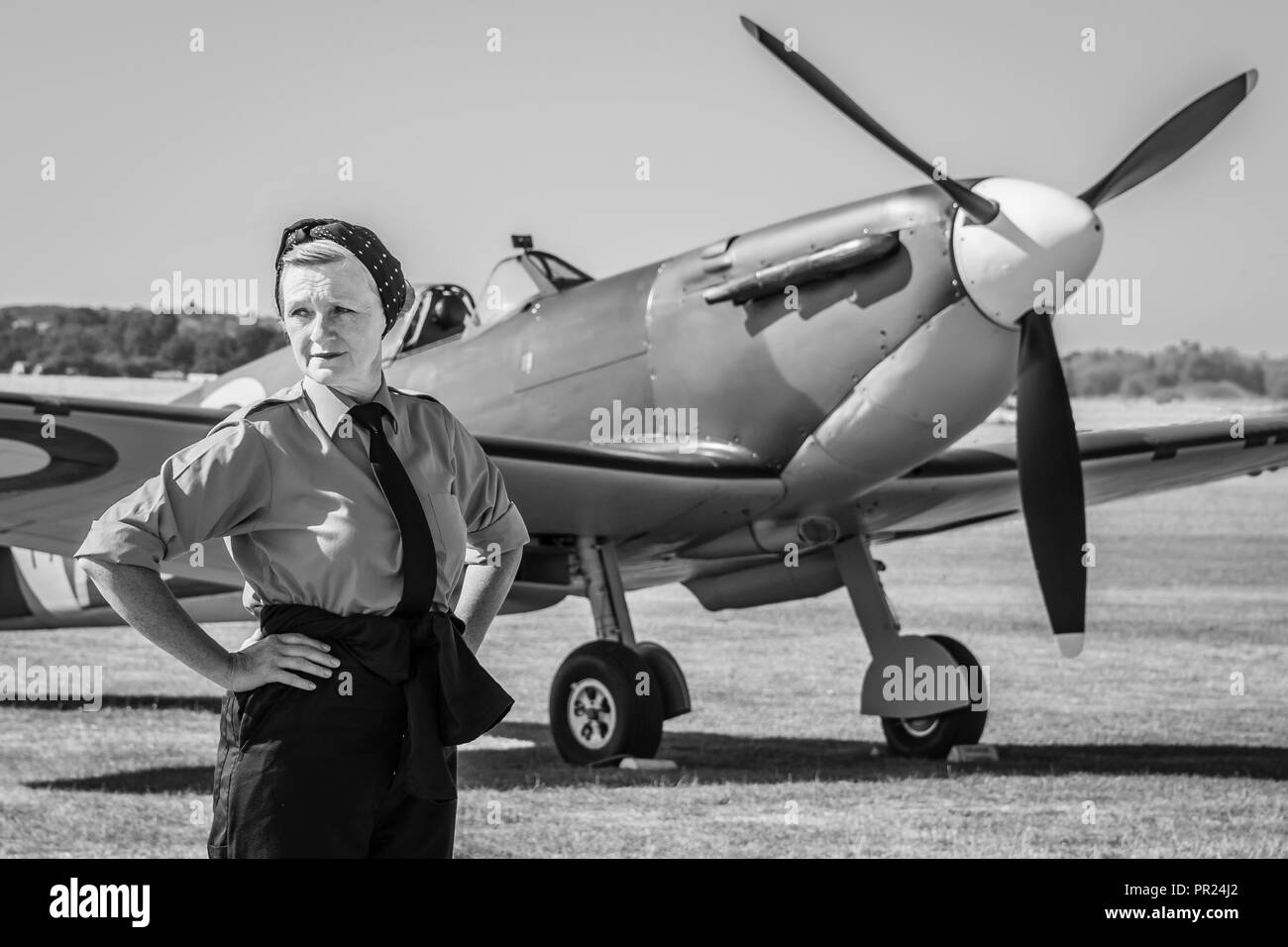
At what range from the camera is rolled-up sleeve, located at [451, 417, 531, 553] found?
269cm

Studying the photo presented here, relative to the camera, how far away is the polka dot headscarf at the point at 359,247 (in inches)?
99.2

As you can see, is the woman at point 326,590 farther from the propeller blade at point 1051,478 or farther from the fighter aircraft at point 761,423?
the propeller blade at point 1051,478

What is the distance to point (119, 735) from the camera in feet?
30.6

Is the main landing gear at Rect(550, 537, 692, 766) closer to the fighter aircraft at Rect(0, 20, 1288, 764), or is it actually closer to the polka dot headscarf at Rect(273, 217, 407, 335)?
the fighter aircraft at Rect(0, 20, 1288, 764)

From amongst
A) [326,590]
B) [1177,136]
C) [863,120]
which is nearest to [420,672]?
[326,590]

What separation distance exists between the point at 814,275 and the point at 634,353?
1.17 metres

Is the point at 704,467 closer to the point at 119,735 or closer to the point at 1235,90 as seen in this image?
the point at 1235,90

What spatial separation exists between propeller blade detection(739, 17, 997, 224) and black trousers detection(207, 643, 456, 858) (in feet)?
17.5

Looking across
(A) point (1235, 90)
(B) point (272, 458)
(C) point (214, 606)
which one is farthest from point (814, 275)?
(B) point (272, 458)

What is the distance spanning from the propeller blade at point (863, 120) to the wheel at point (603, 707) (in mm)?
2681

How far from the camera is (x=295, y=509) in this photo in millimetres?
2436

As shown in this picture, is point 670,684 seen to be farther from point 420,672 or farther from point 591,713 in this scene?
point 420,672

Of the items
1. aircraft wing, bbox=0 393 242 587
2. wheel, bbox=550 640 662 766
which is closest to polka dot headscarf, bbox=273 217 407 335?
aircraft wing, bbox=0 393 242 587

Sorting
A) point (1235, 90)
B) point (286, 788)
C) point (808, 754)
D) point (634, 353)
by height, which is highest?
point (1235, 90)
